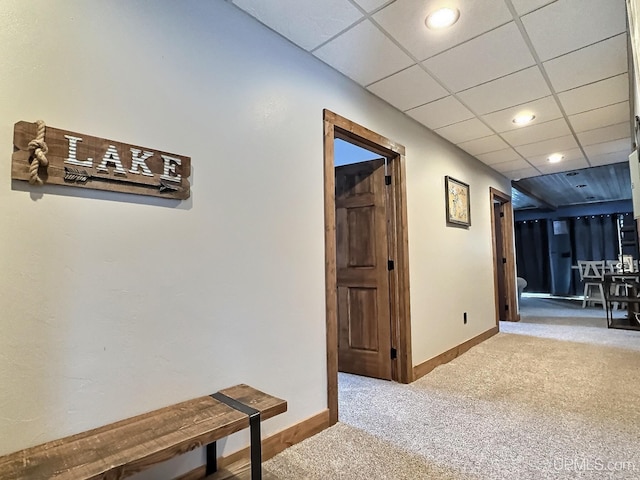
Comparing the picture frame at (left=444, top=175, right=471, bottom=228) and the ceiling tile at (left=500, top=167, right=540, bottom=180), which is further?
the ceiling tile at (left=500, top=167, right=540, bottom=180)

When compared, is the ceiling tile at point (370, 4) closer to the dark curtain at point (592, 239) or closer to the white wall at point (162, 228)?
the white wall at point (162, 228)

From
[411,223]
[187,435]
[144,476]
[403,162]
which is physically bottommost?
[144,476]

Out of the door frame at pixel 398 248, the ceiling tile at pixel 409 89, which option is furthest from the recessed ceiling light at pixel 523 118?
the door frame at pixel 398 248

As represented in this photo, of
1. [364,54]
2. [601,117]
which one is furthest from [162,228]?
[601,117]

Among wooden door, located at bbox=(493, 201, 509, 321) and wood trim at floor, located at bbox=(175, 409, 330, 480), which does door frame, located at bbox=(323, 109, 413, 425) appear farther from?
wooden door, located at bbox=(493, 201, 509, 321)

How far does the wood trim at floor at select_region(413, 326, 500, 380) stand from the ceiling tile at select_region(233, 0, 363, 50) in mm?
2655

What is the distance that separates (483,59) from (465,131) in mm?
1322

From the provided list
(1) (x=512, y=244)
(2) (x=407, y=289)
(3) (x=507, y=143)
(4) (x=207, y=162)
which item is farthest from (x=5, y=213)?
(1) (x=512, y=244)

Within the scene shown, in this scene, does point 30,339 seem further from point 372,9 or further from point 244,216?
point 372,9

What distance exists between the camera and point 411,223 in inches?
123

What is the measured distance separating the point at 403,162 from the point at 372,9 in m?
1.41

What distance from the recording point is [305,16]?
1.89 m

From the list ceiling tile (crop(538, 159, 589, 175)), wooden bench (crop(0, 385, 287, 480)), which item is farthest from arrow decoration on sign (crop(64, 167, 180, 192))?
ceiling tile (crop(538, 159, 589, 175))

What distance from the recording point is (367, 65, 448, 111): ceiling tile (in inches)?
98.1
